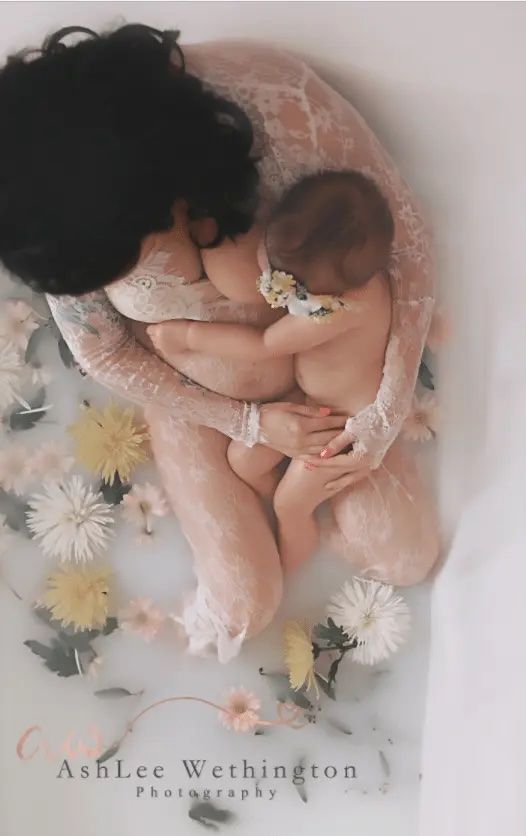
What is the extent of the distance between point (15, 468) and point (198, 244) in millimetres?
424

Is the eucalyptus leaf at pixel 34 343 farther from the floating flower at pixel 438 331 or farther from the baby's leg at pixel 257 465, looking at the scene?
the floating flower at pixel 438 331

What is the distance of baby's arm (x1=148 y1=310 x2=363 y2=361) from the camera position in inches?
35.5

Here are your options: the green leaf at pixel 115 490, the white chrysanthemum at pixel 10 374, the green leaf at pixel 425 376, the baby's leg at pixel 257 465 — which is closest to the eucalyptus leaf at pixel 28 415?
the white chrysanthemum at pixel 10 374

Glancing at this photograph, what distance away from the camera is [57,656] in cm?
112

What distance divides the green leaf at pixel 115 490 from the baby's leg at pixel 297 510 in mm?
194

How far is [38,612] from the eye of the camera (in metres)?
1.11

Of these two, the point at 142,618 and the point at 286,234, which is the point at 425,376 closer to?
Answer: the point at 286,234

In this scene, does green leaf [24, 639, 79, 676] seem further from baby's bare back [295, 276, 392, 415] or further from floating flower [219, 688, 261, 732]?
baby's bare back [295, 276, 392, 415]

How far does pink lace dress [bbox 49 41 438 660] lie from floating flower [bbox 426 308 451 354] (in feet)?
0.14

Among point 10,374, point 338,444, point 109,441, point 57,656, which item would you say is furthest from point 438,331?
point 57,656

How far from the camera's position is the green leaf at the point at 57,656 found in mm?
1115

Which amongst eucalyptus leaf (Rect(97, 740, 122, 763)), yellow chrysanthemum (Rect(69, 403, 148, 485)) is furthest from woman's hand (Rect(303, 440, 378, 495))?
eucalyptus leaf (Rect(97, 740, 122, 763))

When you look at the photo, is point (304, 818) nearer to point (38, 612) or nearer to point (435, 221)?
point (38, 612)

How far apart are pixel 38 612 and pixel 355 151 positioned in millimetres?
704
